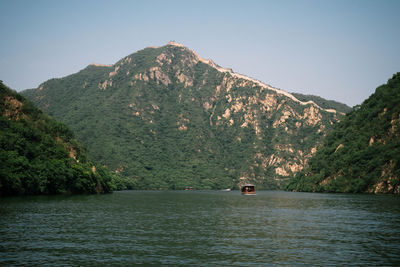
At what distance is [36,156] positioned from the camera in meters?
146

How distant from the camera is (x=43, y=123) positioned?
171 m

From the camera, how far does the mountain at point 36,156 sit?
12519 cm

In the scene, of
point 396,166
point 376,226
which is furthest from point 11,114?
point 396,166

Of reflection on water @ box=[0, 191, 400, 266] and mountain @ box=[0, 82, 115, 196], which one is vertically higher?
mountain @ box=[0, 82, 115, 196]

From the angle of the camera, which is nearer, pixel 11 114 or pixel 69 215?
pixel 69 215

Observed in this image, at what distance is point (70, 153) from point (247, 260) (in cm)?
14836

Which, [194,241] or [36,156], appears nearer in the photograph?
[194,241]

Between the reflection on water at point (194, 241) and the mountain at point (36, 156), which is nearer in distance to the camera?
the reflection on water at point (194, 241)

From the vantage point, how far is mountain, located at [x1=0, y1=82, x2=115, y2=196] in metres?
125

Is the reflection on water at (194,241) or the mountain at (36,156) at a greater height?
the mountain at (36,156)

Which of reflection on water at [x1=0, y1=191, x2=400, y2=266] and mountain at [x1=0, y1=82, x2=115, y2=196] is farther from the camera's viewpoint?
mountain at [x1=0, y1=82, x2=115, y2=196]

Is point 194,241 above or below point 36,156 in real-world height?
below

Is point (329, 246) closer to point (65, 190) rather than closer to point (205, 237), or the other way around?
point (205, 237)

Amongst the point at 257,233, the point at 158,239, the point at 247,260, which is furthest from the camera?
the point at 257,233
